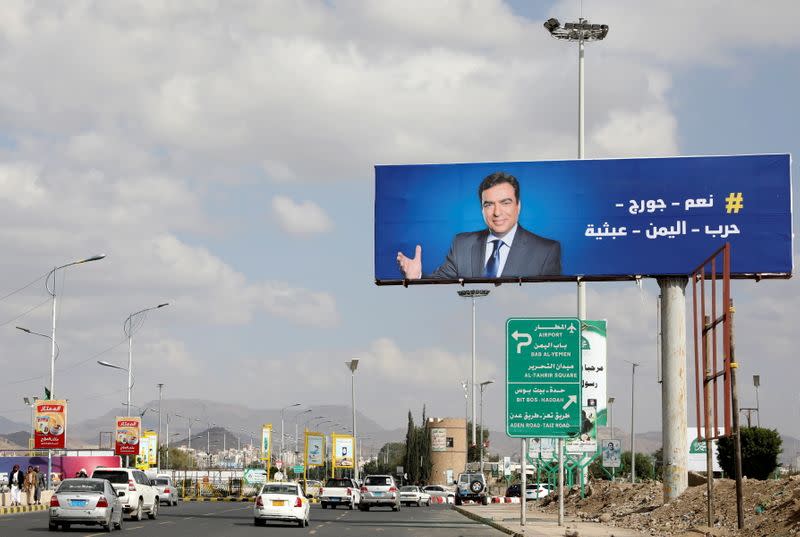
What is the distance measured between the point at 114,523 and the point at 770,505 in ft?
58.3

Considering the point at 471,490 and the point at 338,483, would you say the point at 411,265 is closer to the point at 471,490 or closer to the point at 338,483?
the point at 338,483

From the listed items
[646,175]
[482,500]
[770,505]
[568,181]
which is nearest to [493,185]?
[568,181]

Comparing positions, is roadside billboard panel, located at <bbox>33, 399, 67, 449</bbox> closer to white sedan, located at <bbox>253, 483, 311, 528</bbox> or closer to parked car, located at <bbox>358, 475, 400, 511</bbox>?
parked car, located at <bbox>358, 475, 400, 511</bbox>

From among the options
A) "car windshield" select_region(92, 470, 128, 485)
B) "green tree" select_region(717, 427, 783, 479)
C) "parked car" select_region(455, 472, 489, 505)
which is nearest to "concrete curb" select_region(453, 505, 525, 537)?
"car windshield" select_region(92, 470, 128, 485)

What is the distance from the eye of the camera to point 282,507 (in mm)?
40375

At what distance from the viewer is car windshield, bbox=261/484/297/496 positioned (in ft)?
135

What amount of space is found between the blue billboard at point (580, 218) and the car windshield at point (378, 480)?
21.2m

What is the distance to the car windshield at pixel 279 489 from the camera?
4122 centimetres

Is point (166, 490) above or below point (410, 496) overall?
above

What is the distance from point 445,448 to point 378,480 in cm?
11108

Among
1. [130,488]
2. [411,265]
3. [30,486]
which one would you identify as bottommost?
[30,486]

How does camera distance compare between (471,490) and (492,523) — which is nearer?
(492,523)

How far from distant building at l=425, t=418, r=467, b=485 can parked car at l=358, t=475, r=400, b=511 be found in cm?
10910

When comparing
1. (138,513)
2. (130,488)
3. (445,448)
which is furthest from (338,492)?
(445,448)
